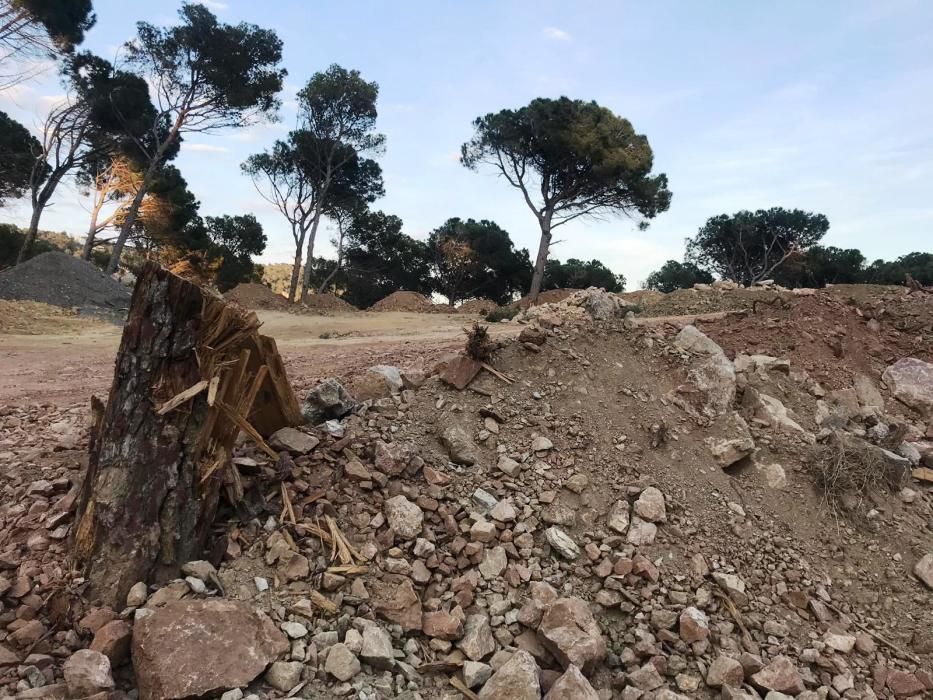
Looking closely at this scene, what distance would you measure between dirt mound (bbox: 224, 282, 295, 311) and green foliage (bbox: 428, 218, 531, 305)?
35.3 feet

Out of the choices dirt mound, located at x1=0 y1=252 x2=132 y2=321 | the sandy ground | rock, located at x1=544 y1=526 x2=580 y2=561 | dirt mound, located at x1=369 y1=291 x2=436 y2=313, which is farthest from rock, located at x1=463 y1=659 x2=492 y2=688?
dirt mound, located at x1=369 y1=291 x2=436 y2=313

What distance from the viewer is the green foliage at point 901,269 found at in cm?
2725

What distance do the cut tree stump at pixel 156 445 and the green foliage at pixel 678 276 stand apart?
34.3 metres

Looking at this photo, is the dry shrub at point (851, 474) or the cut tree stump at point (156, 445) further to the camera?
the dry shrub at point (851, 474)

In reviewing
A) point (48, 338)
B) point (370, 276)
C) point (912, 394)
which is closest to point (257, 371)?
point (912, 394)

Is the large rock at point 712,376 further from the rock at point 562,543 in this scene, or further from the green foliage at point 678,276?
the green foliage at point 678,276

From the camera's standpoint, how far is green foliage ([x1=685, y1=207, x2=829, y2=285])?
3052 cm

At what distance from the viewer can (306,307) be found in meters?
21.9

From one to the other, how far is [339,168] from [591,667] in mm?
25917

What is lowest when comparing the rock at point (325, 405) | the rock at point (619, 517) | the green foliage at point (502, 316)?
the rock at point (619, 517)

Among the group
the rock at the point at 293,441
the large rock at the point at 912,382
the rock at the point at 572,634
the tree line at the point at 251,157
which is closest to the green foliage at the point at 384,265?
the tree line at the point at 251,157

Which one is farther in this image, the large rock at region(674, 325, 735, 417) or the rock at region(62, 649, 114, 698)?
the large rock at region(674, 325, 735, 417)

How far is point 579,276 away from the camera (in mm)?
31250

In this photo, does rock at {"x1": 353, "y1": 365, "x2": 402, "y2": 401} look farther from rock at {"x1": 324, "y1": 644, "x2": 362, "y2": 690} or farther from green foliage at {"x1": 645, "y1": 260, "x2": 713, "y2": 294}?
green foliage at {"x1": 645, "y1": 260, "x2": 713, "y2": 294}
